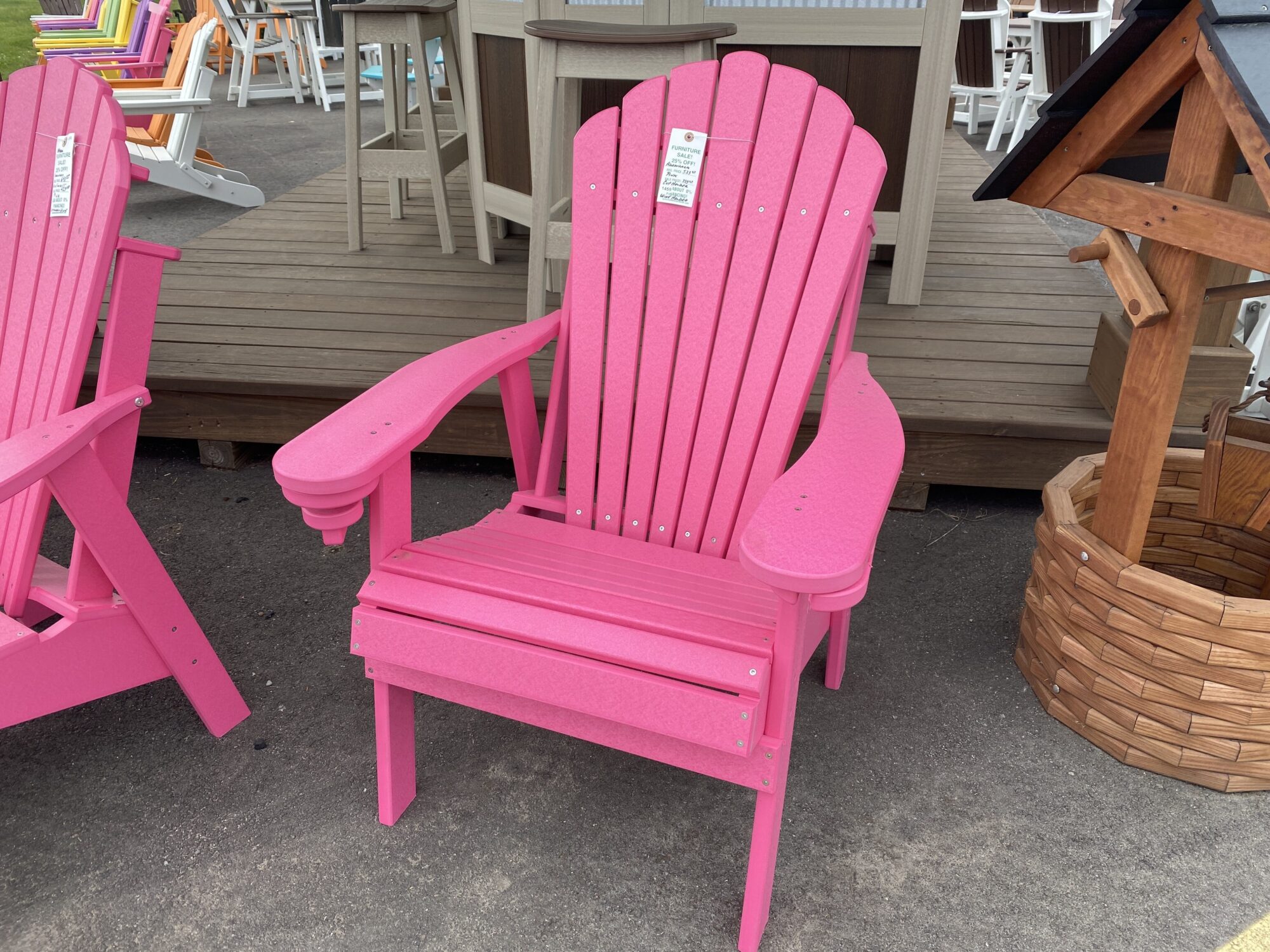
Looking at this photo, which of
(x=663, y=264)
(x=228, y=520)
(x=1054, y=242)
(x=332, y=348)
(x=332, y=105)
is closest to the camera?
(x=663, y=264)

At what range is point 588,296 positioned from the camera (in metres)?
1.73

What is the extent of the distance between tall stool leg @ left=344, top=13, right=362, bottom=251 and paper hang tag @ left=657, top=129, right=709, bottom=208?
1836 millimetres

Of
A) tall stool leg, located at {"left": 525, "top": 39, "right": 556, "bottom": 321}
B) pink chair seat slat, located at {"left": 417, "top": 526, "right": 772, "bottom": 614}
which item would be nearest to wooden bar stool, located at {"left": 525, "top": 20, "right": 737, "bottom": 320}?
tall stool leg, located at {"left": 525, "top": 39, "right": 556, "bottom": 321}

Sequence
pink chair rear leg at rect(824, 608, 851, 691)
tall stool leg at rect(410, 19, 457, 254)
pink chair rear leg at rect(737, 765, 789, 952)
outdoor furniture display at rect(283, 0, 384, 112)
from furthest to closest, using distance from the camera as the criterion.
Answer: outdoor furniture display at rect(283, 0, 384, 112) < tall stool leg at rect(410, 19, 457, 254) < pink chair rear leg at rect(824, 608, 851, 691) < pink chair rear leg at rect(737, 765, 789, 952)

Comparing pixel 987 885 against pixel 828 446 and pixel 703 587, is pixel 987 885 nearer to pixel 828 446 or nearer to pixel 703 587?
pixel 703 587

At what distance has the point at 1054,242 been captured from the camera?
365 cm

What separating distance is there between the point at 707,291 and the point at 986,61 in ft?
17.0

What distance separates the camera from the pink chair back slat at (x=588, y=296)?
1.69m

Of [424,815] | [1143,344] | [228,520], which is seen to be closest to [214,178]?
[228,520]

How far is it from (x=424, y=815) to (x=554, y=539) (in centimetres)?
50

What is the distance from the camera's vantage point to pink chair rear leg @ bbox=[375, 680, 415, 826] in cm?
149

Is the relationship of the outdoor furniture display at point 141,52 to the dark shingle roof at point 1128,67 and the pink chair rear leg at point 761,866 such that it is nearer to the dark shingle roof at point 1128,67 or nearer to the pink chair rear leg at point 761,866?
the dark shingle roof at point 1128,67

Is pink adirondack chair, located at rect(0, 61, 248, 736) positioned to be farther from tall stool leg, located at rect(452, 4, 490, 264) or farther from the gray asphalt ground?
tall stool leg, located at rect(452, 4, 490, 264)

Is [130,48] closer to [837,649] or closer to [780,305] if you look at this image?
[780,305]
